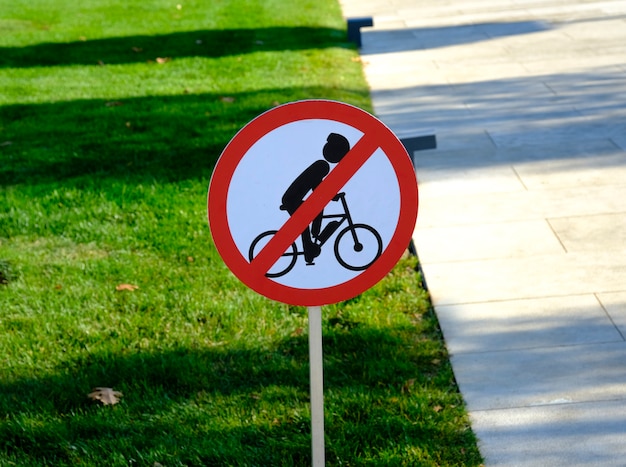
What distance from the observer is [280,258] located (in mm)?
2994

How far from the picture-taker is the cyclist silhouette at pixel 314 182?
2938 millimetres

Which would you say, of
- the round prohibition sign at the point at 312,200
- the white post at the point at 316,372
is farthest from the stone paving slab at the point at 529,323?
the round prohibition sign at the point at 312,200

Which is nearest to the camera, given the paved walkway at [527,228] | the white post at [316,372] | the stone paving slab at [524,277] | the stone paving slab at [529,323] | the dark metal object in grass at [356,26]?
the white post at [316,372]

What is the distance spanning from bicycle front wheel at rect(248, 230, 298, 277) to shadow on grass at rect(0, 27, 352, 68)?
10.5 metres

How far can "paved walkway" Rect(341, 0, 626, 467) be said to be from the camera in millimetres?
4230

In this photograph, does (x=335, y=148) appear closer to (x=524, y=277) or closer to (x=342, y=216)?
(x=342, y=216)

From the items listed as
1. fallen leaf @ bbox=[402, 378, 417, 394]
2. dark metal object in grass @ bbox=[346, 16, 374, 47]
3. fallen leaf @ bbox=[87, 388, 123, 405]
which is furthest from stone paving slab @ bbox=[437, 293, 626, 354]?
dark metal object in grass @ bbox=[346, 16, 374, 47]

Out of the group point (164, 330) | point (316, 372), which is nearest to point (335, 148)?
point (316, 372)

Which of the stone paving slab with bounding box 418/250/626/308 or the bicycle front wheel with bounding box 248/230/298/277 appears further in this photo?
the stone paving slab with bounding box 418/250/626/308

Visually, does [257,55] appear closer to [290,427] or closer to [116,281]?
[116,281]

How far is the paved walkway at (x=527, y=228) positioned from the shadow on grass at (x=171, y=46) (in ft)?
4.29

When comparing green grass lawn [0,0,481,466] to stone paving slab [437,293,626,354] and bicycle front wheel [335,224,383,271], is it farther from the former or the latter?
bicycle front wheel [335,224,383,271]

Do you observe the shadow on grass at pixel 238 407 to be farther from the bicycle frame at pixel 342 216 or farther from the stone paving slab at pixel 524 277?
the bicycle frame at pixel 342 216

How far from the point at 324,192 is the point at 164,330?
2412 mm
